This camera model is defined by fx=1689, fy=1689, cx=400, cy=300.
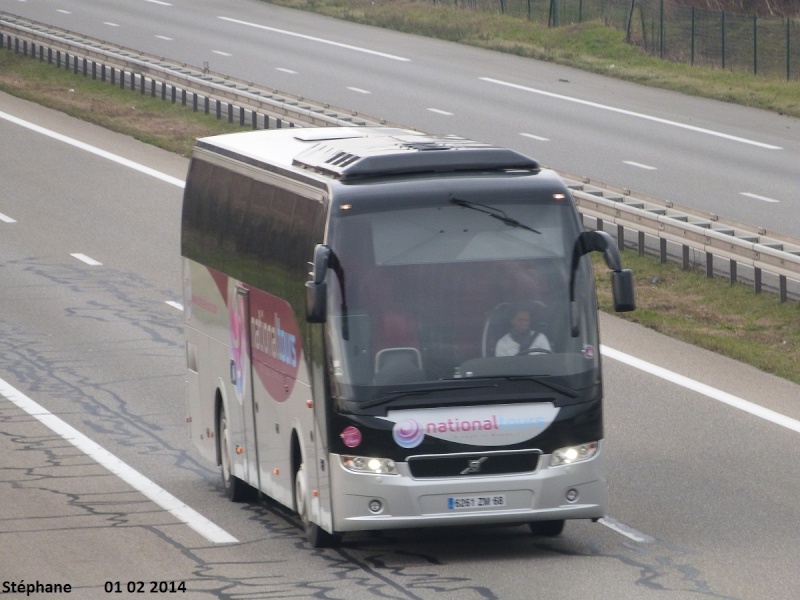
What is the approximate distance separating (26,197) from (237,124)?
271 inches

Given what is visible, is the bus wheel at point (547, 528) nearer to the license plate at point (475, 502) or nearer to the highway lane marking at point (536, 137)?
the license plate at point (475, 502)

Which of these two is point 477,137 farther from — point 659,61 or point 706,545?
point 706,545

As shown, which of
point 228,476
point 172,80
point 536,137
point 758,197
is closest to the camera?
point 228,476

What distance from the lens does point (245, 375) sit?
42.8 ft

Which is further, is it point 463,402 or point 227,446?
point 227,446

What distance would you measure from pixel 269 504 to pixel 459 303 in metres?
3.32

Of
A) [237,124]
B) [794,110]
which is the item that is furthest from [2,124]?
[794,110]

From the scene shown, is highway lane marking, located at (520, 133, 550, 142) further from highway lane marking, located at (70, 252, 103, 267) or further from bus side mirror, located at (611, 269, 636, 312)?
bus side mirror, located at (611, 269, 636, 312)

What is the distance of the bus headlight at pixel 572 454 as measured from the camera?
11.0 m

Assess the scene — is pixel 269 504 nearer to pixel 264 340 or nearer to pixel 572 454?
pixel 264 340

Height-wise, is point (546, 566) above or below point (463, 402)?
below

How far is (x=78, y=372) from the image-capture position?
1878cm

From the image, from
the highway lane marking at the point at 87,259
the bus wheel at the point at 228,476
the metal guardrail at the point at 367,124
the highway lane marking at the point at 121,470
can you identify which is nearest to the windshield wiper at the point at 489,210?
the highway lane marking at the point at 121,470

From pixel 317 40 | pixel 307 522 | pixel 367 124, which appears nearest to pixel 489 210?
pixel 307 522
